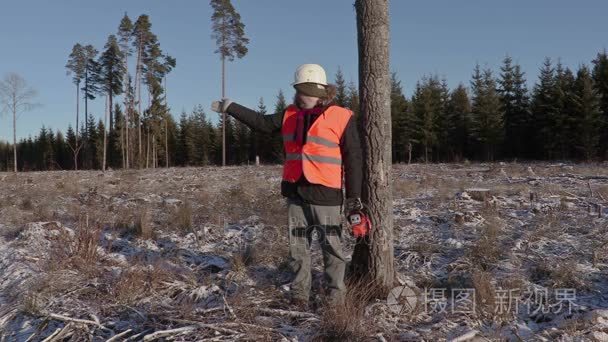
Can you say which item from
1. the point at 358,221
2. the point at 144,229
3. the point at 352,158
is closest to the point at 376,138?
the point at 352,158

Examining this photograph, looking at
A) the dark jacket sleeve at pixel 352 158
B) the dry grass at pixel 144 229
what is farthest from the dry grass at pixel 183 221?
the dark jacket sleeve at pixel 352 158

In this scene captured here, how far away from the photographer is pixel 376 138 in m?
3.90

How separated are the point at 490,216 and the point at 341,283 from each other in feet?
11.5

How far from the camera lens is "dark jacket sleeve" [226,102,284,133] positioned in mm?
3953

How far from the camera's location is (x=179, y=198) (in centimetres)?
924

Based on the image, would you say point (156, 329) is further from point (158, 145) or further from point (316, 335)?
point (158, 145)

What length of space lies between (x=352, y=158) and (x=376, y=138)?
1.21ft

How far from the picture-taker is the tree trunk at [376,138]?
389 centimetres

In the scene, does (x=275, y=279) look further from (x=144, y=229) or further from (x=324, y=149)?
(x=144, y=229)

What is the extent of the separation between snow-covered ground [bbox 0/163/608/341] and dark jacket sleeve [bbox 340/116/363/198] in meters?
0.84

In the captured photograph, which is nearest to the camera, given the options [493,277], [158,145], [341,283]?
[341,283]

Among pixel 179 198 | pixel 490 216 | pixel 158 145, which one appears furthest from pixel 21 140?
pixel 490 216

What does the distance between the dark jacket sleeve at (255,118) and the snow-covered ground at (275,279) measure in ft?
4.59

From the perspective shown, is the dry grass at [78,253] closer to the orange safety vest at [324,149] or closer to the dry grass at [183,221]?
the dry grass at [183,221]
